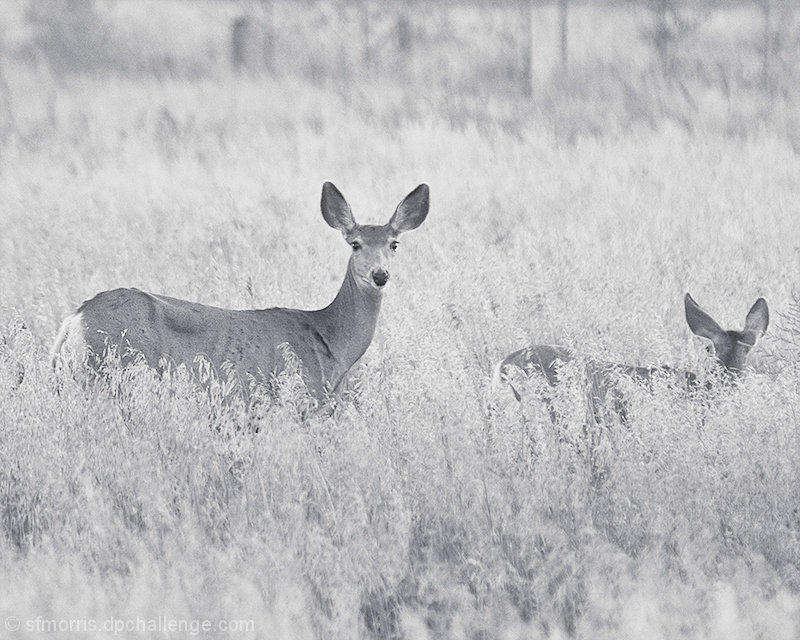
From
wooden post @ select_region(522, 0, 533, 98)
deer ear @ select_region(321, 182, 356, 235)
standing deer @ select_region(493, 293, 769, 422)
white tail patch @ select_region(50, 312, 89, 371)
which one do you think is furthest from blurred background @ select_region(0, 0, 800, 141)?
white tail patch @ select_region(50, 312, 89, 371)

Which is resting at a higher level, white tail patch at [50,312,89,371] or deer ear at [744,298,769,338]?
deer ear at [744,298,769,338]

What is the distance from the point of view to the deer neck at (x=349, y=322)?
23.1ft

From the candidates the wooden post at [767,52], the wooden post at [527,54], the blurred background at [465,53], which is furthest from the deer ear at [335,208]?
the wooden post at [767,52]

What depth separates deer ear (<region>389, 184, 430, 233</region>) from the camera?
7.36 metres

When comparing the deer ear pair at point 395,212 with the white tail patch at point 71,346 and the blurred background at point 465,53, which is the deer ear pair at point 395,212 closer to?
the white tail patch at point 71,346

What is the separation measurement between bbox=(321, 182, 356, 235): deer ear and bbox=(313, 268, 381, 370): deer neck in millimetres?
271

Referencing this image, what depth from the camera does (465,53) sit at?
28750 mm

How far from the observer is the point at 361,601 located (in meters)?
4.29

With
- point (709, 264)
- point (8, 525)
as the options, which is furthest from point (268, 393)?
point (709, 264)

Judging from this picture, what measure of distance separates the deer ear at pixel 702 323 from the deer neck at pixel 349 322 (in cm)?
163

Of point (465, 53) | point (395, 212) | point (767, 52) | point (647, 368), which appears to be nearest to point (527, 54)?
point (767, 52)

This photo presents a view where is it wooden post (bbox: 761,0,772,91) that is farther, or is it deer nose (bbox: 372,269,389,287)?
wooden post (bbox: 761,0,772,91)

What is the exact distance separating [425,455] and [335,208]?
2.34 metres

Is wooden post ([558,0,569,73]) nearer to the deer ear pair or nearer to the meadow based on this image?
the meadow
